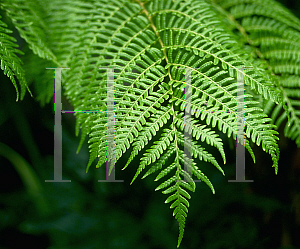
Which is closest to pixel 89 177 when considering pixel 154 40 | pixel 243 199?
pixel 243 199

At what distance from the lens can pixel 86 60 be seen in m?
0.70

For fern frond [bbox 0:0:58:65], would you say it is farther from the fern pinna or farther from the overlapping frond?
the overlapping frond

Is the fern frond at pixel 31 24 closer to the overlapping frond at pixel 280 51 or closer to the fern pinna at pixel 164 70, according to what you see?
the fern pinna at pixel 164 70

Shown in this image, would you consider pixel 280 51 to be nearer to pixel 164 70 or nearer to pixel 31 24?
pixel 164 70

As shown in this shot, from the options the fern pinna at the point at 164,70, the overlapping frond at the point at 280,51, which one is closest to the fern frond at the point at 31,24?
the fern pinna at the point at 164,70

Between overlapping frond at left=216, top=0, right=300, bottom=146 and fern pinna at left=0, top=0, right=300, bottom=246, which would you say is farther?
overlapping frond at left=216, top=0, right=300, bottom=146

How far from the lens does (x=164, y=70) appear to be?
1.92ft

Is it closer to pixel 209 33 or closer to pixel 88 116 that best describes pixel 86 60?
pixel 88 116

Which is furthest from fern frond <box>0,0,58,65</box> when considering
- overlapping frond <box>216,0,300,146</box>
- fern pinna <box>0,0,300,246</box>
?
overlapping frond <box>216,0,300,146</box>

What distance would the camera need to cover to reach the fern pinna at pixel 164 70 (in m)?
0.52

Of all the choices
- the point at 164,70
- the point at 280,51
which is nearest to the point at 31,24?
the point at 164,70

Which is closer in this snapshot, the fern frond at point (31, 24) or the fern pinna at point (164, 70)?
the fern pinna at point (164, 70)

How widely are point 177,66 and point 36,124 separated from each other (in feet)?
5.06

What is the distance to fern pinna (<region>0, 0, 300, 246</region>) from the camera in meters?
0.52
